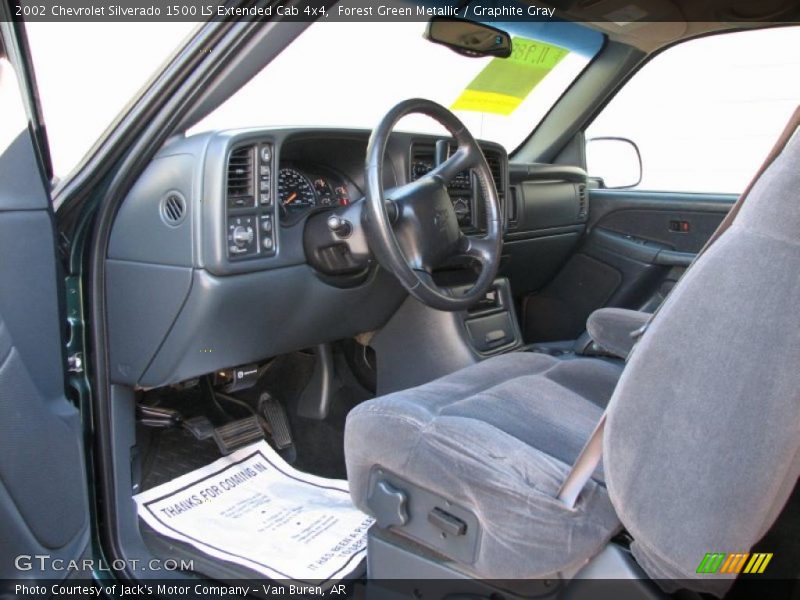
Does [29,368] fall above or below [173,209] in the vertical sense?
below

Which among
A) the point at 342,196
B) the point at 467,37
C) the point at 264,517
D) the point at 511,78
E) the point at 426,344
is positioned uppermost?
the point at 467,37

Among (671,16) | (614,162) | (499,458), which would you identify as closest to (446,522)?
(499,458)

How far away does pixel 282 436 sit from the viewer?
2.16 meters

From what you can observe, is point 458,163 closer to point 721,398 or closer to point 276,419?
point 276,419

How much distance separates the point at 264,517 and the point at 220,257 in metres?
0.71

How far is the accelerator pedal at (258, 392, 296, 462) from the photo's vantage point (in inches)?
84.6

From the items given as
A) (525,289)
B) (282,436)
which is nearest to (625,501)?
(282,436)

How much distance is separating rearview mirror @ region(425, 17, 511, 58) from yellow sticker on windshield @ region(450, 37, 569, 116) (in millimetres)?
193

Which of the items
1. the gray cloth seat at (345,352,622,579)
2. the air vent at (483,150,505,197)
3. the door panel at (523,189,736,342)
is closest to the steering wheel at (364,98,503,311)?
the gray cloth seat at (345,352,622,579)

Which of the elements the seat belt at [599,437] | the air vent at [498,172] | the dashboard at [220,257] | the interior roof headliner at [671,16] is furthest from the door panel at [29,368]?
the interior roof headliner at [671,16]

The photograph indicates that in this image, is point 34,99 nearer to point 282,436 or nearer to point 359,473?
point 359,473

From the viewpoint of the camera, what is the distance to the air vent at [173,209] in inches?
57.9

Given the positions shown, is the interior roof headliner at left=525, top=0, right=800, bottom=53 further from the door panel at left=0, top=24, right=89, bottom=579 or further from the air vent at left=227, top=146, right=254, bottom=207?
the door panel at left=0, top=24, right=89, bottom=579

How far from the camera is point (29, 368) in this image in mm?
1309
